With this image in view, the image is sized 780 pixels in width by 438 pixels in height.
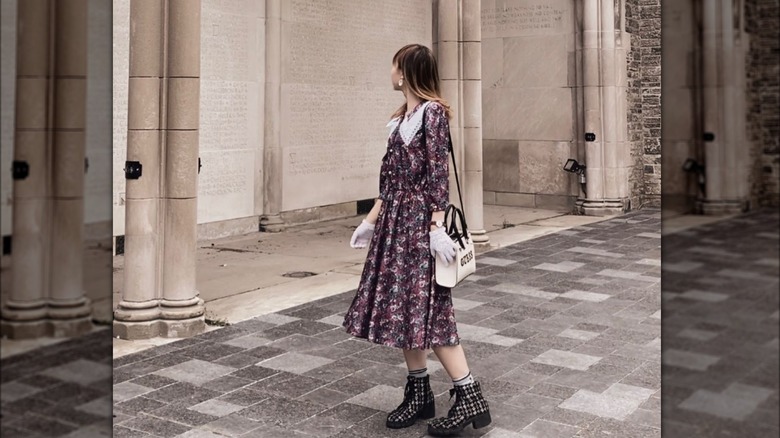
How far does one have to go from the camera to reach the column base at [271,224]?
11.7m

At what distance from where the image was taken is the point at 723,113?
162cm

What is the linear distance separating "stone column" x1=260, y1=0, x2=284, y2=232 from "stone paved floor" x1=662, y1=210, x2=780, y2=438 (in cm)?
1015

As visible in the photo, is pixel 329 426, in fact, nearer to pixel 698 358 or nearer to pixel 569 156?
pixel 698 358

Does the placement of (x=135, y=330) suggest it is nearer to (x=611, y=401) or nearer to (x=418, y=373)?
(x=418, y=373)

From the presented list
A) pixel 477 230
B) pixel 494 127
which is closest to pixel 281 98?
pixel 477 230

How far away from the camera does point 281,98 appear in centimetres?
1189

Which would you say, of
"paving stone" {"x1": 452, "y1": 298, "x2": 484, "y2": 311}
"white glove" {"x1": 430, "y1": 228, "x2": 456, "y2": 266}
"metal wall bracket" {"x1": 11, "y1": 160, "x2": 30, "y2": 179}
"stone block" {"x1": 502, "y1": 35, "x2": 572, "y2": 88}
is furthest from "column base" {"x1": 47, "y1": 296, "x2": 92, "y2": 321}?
"stone block" {"x1": 502, "y1": 35, "x2": 572, "y2": 88}

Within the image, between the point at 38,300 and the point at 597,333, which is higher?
the point at 38,300

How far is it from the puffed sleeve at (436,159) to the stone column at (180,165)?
2591 mm

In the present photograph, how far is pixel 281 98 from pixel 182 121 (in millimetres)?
5999

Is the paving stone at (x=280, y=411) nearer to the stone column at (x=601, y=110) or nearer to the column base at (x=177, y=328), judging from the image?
the column base at (x=177, y=328)

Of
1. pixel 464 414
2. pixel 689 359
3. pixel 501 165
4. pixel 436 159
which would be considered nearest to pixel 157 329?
pixel 464 414

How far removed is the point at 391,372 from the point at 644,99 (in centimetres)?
1180

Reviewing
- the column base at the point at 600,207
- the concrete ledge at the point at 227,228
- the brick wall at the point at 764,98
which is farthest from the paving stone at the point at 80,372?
the column base at the point at 600,207
